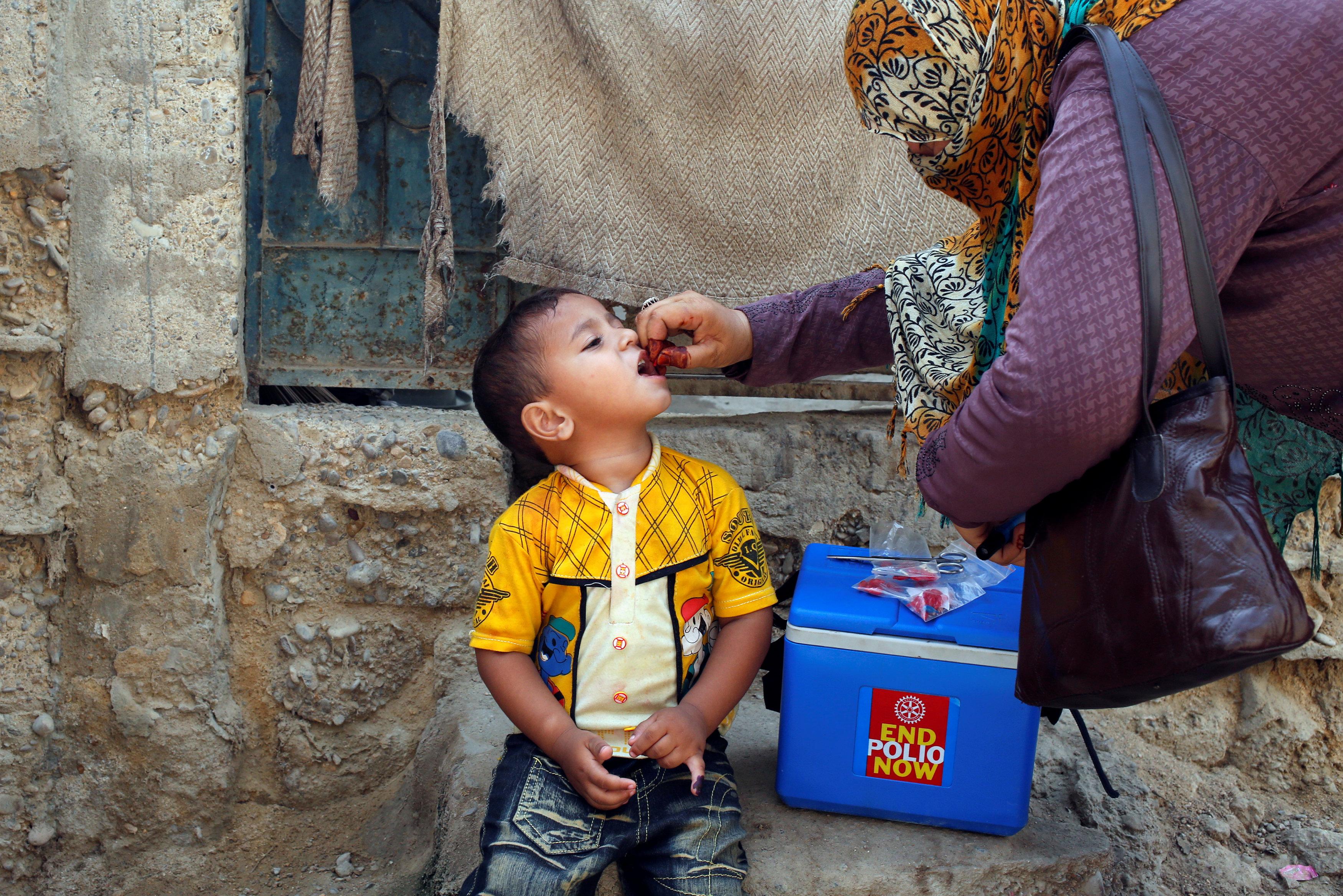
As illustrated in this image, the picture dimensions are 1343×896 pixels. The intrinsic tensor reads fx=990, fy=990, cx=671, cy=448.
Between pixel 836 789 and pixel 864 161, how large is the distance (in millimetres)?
1273

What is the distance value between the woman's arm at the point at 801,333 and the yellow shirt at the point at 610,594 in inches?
11.0

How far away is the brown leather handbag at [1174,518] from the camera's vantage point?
1.04m

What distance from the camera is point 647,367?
1658 millimetres

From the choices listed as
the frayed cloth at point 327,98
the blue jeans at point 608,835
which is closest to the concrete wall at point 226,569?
the frayed cloth at point 327,98

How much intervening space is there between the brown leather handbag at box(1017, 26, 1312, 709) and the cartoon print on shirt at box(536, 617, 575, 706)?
32.5 inches

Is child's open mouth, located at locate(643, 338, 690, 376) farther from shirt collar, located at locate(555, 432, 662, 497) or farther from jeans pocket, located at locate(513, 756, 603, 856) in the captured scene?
jeans pocket, located at locate(513, 756, 603, 856)

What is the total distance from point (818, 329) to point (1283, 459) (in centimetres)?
76

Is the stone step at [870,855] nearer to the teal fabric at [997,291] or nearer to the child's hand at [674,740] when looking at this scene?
the child's hand at [674,740]

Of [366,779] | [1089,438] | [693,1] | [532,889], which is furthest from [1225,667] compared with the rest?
[366,779]

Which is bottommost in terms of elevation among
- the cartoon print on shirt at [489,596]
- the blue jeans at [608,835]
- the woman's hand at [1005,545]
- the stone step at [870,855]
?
the stone step at [870,855]

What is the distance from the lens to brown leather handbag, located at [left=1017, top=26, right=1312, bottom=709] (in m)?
1.04

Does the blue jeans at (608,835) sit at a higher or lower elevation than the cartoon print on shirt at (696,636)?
lower

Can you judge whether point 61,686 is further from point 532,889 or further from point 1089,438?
point 1089,438

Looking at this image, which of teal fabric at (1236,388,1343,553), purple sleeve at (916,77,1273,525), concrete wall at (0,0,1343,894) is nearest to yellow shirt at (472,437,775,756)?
concrete wall at (0,0,1343,894)
